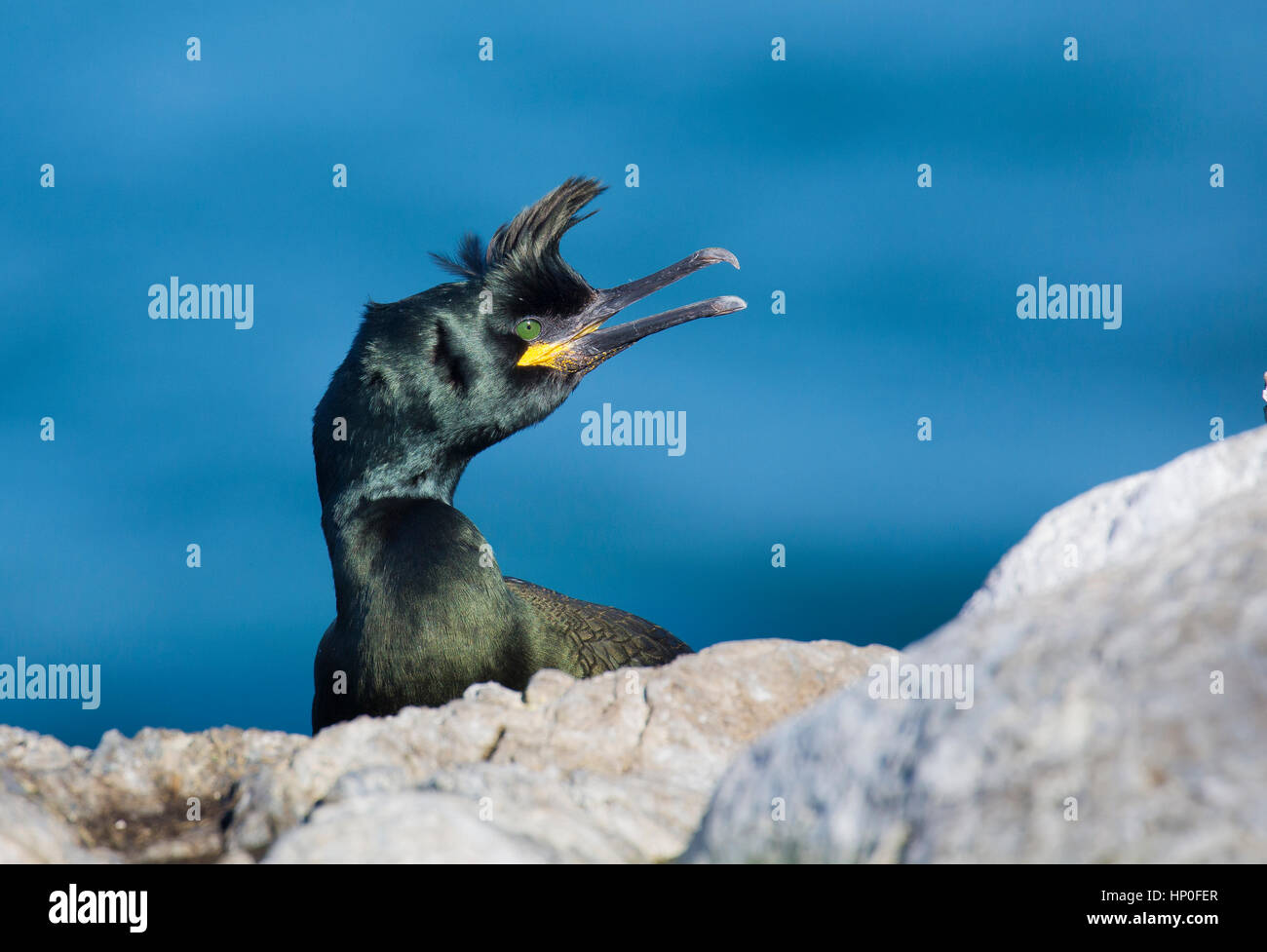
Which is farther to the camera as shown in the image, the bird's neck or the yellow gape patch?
the yellow gape patch

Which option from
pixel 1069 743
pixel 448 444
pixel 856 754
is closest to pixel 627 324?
pixel 448 444

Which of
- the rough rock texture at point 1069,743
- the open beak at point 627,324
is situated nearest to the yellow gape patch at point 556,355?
the open beak at point 627,324

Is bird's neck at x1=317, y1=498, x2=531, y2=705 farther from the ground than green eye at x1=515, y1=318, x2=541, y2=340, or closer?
closer

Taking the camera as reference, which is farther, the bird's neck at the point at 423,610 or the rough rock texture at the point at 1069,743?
the bird's neck at the point at 423,610

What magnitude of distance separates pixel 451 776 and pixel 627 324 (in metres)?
2.53

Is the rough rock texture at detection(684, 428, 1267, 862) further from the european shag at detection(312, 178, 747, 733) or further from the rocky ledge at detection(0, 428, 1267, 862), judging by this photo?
the european shag at detection(312, 178, 747, 733)

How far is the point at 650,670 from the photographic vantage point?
2.78 metres

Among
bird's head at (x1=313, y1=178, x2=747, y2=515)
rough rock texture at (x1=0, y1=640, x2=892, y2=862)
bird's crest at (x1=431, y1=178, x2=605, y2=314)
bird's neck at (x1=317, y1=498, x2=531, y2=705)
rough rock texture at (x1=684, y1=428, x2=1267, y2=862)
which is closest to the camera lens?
rough rock texture at (x1=684, y1=428, x2=1267, y2=862)

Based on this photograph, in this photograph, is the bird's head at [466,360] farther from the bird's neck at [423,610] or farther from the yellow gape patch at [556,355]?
the bird's neck at [423,610]

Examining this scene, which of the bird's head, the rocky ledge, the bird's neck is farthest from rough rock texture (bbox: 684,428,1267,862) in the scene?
the bird's head

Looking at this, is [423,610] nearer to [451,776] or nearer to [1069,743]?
[451,776]

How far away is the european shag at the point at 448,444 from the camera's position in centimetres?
365

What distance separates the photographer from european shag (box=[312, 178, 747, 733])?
3648mm
